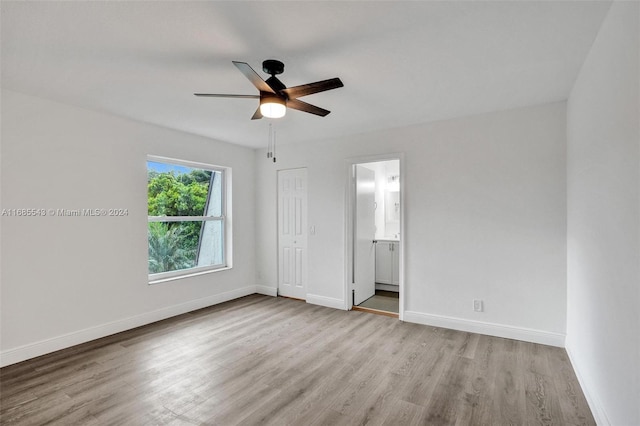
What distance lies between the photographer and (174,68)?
2475 millimetres

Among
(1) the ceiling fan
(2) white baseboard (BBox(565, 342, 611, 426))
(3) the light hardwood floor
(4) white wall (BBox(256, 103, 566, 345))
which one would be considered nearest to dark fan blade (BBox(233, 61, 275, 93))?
(1) the ceiling fan

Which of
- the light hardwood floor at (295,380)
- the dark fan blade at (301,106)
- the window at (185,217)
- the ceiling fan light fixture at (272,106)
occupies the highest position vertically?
the dark fan blade at (301,106)

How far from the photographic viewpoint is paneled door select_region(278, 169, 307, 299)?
5074 millimetres

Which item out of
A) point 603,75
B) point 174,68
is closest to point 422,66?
point 603,75

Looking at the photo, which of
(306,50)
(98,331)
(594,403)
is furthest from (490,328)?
(98,331)

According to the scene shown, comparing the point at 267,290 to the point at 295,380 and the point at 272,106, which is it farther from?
the point at 272,106

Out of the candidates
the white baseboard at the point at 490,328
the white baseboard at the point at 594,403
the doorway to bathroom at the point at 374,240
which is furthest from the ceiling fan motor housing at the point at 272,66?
the white baseboard at the point at 490,328

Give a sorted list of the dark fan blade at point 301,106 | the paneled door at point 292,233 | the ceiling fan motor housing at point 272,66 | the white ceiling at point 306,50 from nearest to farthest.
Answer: the white ceiling at point 306,50
the ceiling fan motor housing at point 272,66
the dark fan blade at point 301,106
the paneled door at point 292,233

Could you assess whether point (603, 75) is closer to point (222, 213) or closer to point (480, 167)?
point (480, 167)

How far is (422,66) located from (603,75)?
1.12 m

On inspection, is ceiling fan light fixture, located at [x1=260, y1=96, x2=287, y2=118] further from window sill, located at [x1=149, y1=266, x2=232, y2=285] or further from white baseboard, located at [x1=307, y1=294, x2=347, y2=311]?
white baseboard, located at [x1=307, y1=294, x2=347, y2=311]

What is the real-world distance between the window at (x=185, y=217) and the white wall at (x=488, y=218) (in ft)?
7.32

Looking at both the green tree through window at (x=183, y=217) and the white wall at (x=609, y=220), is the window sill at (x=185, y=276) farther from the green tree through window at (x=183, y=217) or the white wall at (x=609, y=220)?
the white wall at (x=609, y=220)

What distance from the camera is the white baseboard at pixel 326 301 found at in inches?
182
